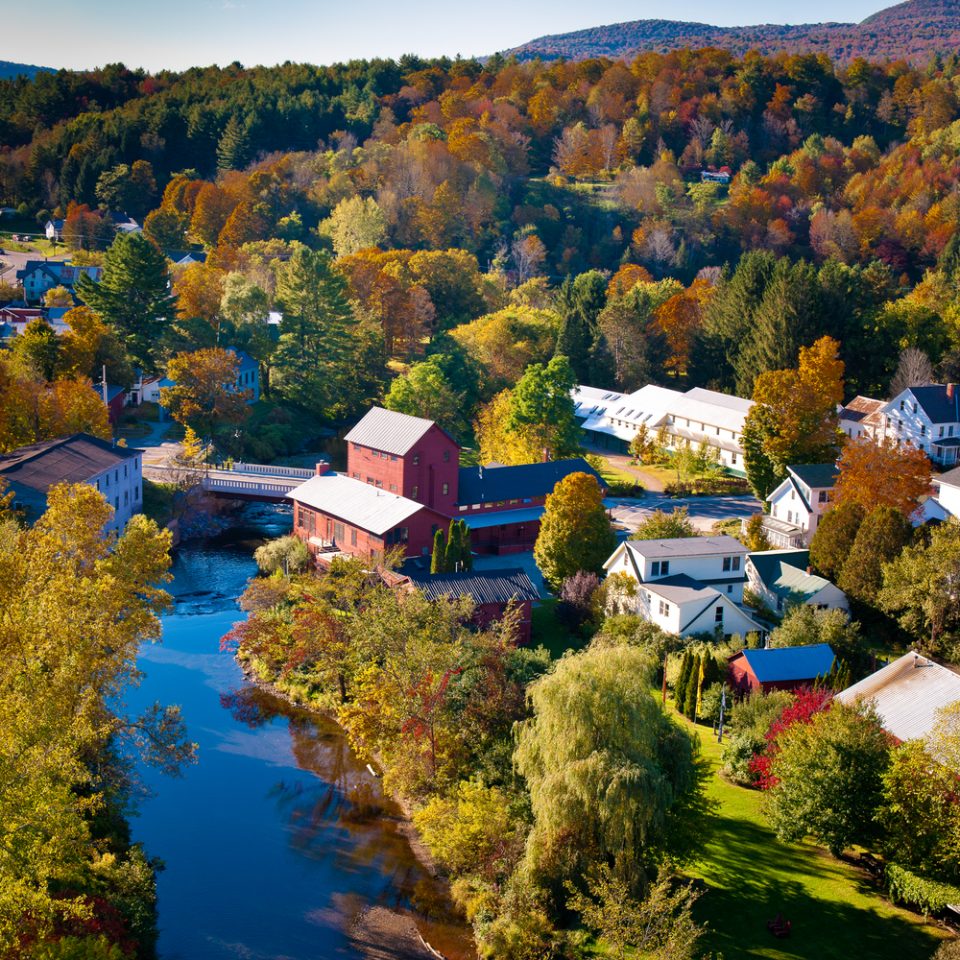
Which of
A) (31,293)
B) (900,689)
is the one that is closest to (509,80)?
(31,293)

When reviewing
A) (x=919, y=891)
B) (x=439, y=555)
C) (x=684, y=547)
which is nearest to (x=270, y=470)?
(x=439, y=555)

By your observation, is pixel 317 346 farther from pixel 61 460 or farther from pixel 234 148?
pixel 234 148

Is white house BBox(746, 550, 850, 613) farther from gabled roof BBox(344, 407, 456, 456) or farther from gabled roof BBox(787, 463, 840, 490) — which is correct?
gabled roof BBox(344, 407, 456, 456)

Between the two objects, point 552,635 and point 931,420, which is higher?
point 931,420

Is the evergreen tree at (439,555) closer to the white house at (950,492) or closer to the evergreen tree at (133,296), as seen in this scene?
the white house at (950,492)

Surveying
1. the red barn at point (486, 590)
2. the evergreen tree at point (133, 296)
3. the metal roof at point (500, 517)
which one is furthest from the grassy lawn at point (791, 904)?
the evergreen tree at point (133, 296)
